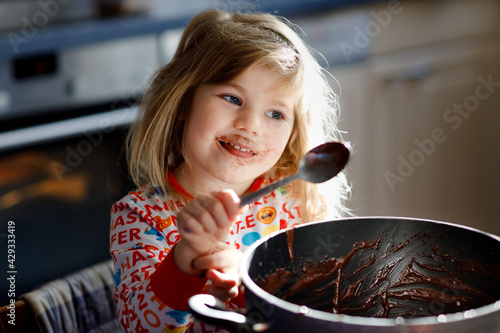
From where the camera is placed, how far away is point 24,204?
1781mm

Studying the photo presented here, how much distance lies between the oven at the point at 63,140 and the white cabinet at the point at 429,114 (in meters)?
0.80

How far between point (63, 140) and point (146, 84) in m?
0.36

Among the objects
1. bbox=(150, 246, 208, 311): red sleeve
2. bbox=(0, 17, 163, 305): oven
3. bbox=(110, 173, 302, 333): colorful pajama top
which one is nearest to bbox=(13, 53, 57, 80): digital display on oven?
bbox=(0, 17, 163, 305): oven

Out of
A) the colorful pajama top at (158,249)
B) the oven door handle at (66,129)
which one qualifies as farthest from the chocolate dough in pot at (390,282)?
the oven door handle at (66,129)

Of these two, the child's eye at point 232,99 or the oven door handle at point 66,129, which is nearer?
the child's eye at point 232,99

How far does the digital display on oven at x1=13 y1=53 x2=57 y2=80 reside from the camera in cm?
176

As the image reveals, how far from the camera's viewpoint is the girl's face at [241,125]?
91 centimetres

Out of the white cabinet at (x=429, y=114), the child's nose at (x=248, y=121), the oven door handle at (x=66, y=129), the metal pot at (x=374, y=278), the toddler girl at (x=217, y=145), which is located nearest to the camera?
the metal pot at (x=374, y=278)

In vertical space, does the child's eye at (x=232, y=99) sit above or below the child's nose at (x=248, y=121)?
above

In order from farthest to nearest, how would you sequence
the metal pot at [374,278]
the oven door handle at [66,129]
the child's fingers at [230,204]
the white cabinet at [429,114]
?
the white cabinet at [429,114], the oven door handle at [66,129], the child's fingers at [230,204], the metal pot at [374,278]

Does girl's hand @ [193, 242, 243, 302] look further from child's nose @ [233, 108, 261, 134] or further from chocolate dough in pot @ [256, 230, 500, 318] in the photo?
child's nose @ [233, 108, 261, 134]

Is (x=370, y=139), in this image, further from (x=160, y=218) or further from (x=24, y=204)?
(x=160, y=218)

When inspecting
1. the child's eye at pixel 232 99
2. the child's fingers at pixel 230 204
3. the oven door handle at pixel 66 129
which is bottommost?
the oven door handle at pixel 66 129

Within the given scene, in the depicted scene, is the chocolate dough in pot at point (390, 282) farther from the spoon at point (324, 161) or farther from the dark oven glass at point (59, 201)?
the dark oven glass at point (59, 201)
